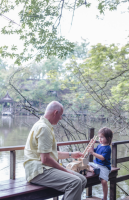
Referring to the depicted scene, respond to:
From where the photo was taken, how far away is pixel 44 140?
5.98 feet

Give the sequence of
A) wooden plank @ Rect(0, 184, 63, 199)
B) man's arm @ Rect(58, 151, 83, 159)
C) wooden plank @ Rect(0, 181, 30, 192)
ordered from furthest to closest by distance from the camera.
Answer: man's arm @ Rect(58, 151, 83, 159) < wooden plank @ Rect(0, 181, 30, 192) < wooden plank @ Rect(0, 184, 63, 199)

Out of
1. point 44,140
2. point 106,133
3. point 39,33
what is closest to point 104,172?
point 106,133

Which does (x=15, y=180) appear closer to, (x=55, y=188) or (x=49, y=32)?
(x=55, y=188)

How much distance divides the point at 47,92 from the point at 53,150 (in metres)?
24.4

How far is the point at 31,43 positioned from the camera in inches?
207

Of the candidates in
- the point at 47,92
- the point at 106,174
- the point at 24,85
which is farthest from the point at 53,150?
the point at 24,85

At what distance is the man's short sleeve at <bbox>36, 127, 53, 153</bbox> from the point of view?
1.80 metres

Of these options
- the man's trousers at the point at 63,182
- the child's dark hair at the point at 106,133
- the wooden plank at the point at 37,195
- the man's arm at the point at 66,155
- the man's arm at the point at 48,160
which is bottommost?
the wooden plank at the point at 37,195

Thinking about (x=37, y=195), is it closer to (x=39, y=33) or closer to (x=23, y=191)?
(x=23, y=191)

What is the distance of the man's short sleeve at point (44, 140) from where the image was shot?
1.80 metres

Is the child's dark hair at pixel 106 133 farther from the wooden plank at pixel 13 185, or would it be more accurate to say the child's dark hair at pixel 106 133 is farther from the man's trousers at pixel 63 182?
the wooden plank at pixel 13 185

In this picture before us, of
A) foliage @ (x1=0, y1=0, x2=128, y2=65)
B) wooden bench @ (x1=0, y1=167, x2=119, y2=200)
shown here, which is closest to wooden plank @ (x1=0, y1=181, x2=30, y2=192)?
wooden bench @ (x1=0, y1=167, x2=119, y2=200)

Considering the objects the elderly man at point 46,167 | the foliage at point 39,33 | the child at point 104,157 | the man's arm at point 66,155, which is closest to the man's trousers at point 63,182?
the elderly man at point 46,167

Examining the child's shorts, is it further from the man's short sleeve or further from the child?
the man's short sleeve
